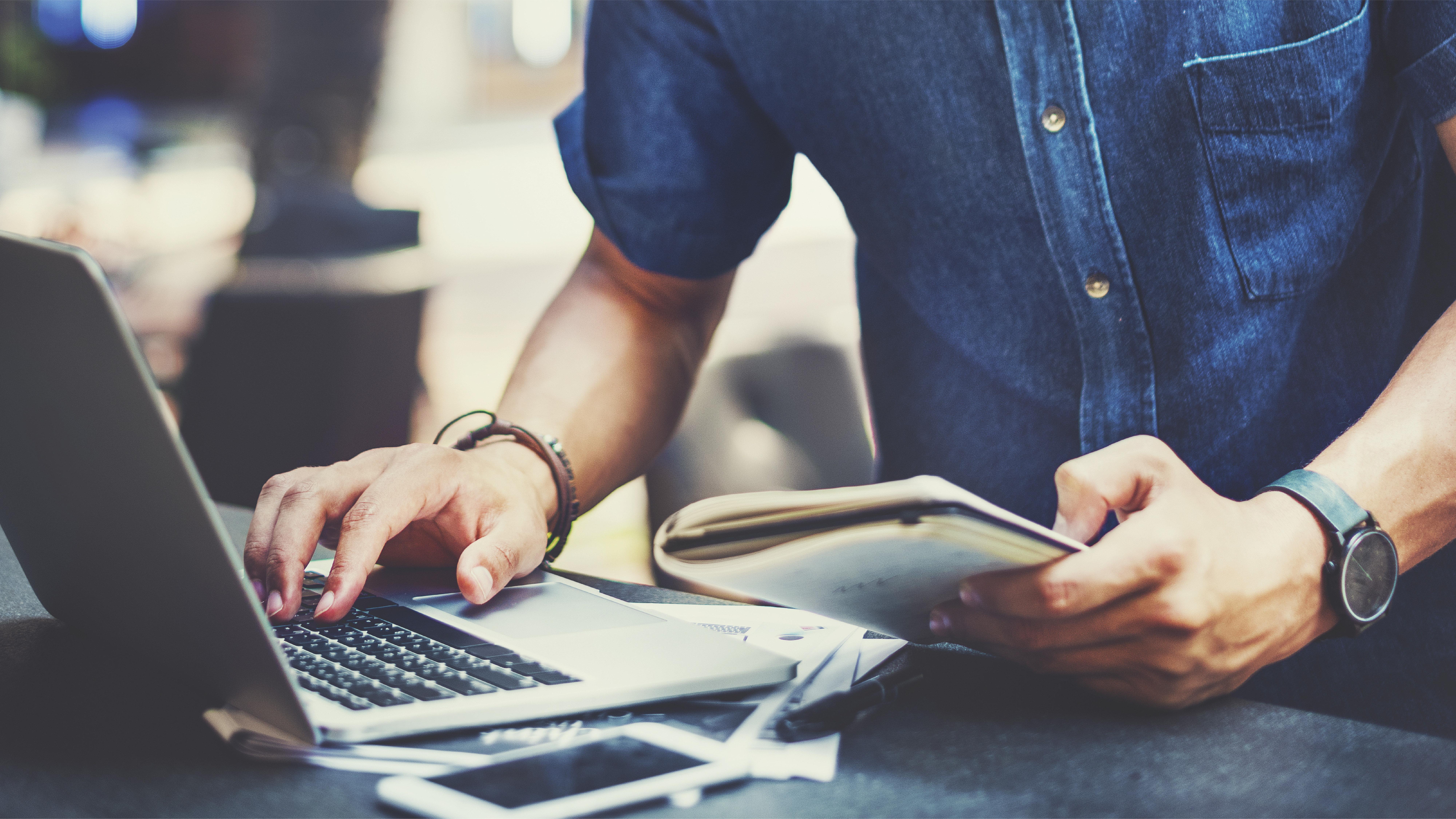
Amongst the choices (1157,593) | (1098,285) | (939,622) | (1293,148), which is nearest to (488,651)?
(939,622)

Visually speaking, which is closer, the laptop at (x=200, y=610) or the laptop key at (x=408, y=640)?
the laptop at (x=200, y=610)

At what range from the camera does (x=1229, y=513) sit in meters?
0.60

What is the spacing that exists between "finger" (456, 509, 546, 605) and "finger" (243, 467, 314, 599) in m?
0.12

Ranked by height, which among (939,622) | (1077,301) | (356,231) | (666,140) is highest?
(666,140)

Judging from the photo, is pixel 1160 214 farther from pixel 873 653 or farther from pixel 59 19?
pixel 59 19

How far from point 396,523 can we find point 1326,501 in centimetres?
56

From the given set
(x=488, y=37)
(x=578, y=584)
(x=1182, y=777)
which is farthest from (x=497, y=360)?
(x=488, y=37)

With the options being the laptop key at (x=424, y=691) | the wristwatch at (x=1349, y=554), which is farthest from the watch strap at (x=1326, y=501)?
the laptop key at (x=424, y=691)

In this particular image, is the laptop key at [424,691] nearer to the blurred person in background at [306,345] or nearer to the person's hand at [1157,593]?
the person's hand at [1157,593]

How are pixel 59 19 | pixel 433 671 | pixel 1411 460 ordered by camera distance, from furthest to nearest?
pixel 59 19
pixel 1411 460
pixel 433 671

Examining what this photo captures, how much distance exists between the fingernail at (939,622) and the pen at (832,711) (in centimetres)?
4

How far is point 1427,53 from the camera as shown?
0.79 metres

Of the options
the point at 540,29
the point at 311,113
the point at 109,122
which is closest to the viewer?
the point at 311,113

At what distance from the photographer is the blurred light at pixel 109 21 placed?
11.3 m
